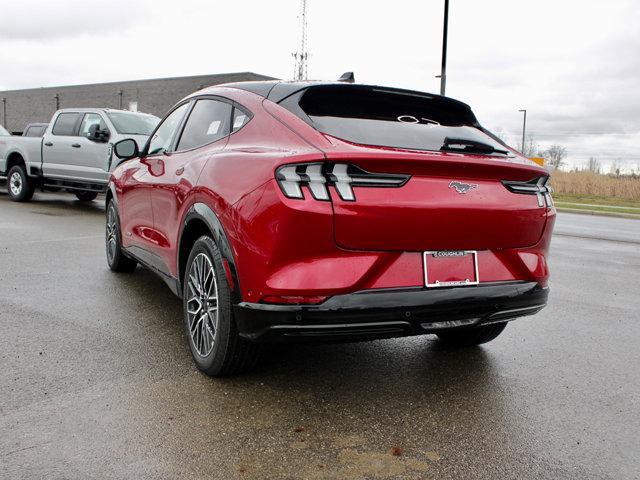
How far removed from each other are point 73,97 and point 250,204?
50.7 m

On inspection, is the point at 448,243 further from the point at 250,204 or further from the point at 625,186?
the point at 625,186

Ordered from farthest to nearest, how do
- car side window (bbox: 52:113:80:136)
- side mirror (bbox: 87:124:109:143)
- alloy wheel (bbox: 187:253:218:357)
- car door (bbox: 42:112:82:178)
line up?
1. car side window (bbox: 52:113:80:136)
2. car door (bbox: 42:112:82:178)
3. side mirror (bbox: 87:124:109:143)
4. alloy wheel (bbox: 187:253:218:357)

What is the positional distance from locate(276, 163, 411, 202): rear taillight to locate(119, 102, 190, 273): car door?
1829 millimetres

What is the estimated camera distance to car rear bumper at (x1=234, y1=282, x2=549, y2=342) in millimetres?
2844

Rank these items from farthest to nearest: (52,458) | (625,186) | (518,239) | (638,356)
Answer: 1. (625,186)
2. (638,356)
3. (518,239)
4. (52,458)

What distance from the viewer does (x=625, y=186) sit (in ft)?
95.5

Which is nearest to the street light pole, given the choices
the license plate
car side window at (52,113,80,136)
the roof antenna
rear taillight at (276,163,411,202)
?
car side window at (52,113,80,136)

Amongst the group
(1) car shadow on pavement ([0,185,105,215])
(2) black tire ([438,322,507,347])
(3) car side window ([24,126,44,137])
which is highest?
(3) car side window ([24,126,44,137])

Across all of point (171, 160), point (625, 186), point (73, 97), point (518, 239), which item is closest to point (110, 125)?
point (171, 160)

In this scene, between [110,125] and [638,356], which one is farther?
[110,125]

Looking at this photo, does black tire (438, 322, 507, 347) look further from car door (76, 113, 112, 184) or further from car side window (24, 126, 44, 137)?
car side window (24, 126, 44, 137)

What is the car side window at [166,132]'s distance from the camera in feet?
15.3

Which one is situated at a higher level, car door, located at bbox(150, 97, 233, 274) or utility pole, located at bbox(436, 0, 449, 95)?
utility pole, located at bbox(436, 0, 449, 95)

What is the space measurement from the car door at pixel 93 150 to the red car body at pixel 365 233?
914 cm
